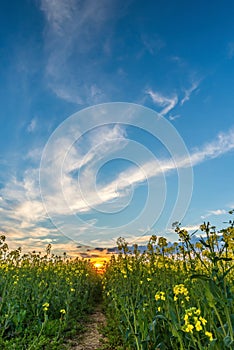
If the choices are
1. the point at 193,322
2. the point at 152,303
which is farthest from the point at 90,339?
the point at 193,322

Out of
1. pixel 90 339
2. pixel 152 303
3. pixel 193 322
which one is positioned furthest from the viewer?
pixel 90 339

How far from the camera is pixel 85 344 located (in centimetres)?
602

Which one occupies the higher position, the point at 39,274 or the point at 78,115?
the point at 78,115

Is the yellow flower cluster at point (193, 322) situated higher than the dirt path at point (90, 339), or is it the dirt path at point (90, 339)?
the yellow flower cluster at point (193, 322)

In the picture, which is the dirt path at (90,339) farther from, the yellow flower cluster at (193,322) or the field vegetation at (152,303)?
the yellow flower cluster at (193,322)

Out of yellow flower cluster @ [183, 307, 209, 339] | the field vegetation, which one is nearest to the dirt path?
the field vegetation

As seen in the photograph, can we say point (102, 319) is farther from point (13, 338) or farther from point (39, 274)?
point (13, 338)

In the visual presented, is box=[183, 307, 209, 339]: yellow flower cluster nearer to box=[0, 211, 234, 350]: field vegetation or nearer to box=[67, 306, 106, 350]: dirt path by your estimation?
box=[0, 211, 234, 350]: field vegetation

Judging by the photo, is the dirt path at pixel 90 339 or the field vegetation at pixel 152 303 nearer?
the field vegetation at pixel 152 303

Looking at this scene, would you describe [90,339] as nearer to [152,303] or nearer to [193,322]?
[152,303]

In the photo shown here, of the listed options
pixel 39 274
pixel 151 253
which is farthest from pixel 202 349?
pixel 39 274

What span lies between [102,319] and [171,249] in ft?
14.2

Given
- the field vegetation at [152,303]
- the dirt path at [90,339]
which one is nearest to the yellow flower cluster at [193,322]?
the field vegetation at [152,303]

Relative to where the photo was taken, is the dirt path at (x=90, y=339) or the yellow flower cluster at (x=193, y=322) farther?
the dirt path at (x=90, y=339)
